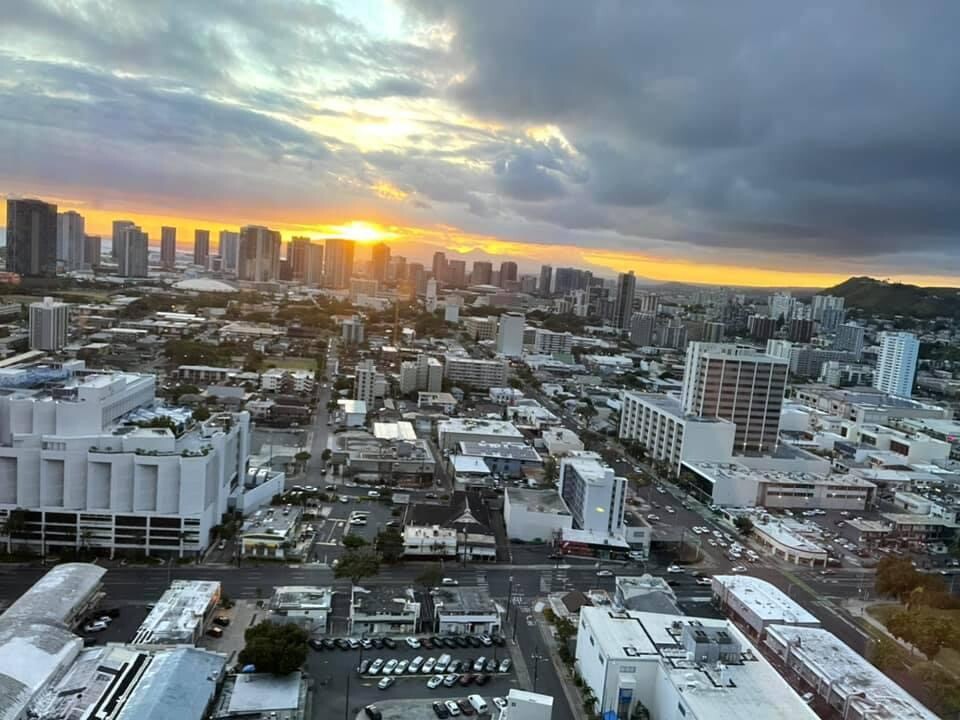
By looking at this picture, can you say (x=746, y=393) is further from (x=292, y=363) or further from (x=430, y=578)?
(x=292, y=363)

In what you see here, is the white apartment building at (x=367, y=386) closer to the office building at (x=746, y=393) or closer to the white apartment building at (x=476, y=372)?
the white apartment building at (x=476, y=372)

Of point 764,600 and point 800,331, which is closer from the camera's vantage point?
point 764,600

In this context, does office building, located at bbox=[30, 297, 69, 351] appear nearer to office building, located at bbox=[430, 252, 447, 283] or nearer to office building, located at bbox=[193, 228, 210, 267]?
office building, located at bbox=[193, 228, 210, 267]

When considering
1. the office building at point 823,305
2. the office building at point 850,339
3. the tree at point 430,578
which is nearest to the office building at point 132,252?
the tree at point 430,578

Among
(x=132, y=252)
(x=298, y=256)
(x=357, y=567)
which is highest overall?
(x=298, y=256)

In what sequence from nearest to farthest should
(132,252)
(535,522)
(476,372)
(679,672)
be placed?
(679,672), (535,522), (476,372), (132,252)

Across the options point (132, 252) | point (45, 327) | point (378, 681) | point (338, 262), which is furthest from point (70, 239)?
point (378, 681)
